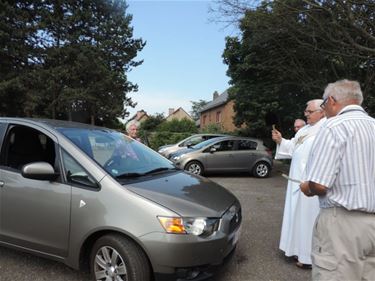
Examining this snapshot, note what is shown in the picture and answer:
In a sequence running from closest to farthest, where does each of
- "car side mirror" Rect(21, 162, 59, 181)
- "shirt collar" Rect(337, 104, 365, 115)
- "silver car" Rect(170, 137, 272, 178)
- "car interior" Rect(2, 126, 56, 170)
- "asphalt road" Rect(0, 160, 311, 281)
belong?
1. "shirt collar" Rect(337, 104, 365, 115)
2. "car side mirror" Rect(21, 162, 59, 181)
3. "asphalt road" Rect(0, 160, 311, 281)
4. "car interior" Rect(2, 126, 56, 170)
5. "silver car" Rect(170, 137, 272, 178)

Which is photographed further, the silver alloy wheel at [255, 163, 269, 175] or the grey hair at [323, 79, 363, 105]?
the silver alloy wheel at [255, 163, 269, 175]

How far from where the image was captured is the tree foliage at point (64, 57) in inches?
1004

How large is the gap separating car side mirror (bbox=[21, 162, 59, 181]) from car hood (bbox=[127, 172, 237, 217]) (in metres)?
0.84

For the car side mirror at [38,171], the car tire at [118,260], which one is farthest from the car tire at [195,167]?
the car tire at [118,260]

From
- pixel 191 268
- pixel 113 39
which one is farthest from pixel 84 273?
pixel 113 39

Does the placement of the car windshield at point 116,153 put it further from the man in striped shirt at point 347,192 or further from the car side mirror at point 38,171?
the man in striped shirt at point 347,192

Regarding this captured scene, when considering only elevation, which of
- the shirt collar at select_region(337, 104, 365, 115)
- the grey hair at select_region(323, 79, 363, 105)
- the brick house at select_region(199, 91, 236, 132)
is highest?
the brick house at select_region(199, 91, 236, 132)

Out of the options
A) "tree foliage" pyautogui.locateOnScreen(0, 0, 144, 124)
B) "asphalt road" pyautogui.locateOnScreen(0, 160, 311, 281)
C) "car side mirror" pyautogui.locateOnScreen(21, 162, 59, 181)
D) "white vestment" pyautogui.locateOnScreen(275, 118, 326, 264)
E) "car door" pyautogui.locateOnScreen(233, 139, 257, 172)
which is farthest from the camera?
"tree foliage" pyautogui.locateOnScreen(0, 0, 144, 124)

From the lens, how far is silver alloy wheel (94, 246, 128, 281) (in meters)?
3.50

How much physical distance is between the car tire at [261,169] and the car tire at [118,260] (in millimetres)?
10887

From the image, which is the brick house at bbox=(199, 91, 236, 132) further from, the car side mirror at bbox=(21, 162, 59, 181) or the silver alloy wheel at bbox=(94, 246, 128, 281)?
the silver alloy wheel at bbox=(94, 246, 128, 281)

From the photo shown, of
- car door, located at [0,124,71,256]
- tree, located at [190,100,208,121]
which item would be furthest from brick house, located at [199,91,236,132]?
tree, located at [190,100,208,121]

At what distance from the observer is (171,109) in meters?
81.1

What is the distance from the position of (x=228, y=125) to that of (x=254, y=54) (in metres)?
21.4
